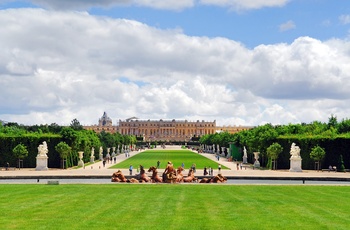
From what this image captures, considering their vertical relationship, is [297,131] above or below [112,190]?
above

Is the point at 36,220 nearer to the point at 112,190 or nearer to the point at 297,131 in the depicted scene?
the point at 112,190

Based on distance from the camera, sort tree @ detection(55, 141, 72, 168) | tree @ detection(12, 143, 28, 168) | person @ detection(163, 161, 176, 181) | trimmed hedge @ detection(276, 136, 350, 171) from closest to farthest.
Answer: person @ detection(163, 161, 176, 181)
tree @ detection(12, 143, 28, 168)
trimmed hedge @ detection(276, 136, 350, 171)
tree @ detection(55, 141, 72, 168)

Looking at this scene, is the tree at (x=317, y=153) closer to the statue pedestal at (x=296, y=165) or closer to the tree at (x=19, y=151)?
the statue pedestal at (x=296, y=165)

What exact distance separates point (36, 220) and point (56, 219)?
639 millimetres

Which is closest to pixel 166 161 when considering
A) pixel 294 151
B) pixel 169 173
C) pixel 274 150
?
pixel 274 150

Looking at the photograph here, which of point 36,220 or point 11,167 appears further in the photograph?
point 11,167

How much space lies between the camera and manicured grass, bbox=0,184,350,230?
56.5 ft

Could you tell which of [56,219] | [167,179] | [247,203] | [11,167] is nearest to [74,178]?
[167,179]

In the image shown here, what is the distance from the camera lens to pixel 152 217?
18.6m

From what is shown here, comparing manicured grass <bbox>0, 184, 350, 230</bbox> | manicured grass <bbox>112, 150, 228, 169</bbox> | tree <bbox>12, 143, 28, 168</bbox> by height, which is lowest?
manicured grass <bbox>0, 184, 350, 230</bbox>

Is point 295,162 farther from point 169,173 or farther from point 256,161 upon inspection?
point 169,173

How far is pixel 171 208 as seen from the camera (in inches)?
828

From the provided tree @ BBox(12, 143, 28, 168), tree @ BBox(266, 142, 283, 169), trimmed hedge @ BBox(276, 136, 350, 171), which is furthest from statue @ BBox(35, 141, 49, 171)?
trimmed hedge @ BBox(276, 136, 350, 171)

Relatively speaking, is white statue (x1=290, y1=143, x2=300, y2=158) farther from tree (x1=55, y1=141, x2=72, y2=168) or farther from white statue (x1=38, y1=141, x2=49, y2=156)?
white statue (x1=38, y1=141, x2=49, y2=156)
